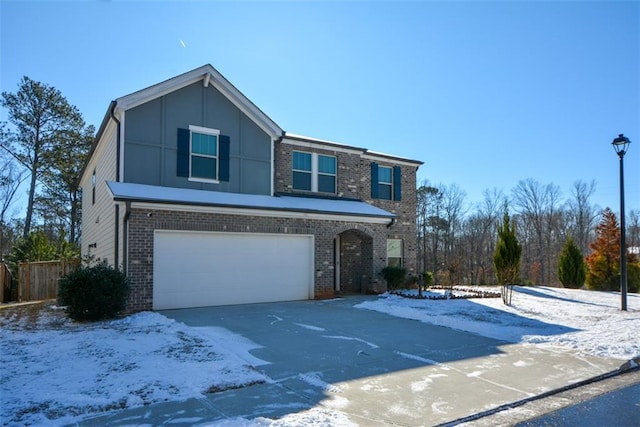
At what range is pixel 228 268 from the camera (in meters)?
12.6

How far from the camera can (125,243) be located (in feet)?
36.3

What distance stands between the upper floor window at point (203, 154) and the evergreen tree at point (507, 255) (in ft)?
29.8

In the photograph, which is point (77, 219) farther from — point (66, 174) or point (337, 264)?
point (337, 264)

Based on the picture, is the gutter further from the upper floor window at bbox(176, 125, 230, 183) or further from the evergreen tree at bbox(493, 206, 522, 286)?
the evergreen tree at bbox(493, 206, 522, 286)

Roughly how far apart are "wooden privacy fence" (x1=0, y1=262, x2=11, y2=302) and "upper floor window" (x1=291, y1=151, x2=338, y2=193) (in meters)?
12.7

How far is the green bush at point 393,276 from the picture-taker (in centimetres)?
1616

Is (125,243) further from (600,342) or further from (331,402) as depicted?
(600,342)

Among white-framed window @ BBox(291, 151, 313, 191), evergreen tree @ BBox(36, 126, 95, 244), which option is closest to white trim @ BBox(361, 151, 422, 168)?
white-framed window @ BBox(291, 151, 313, 191)

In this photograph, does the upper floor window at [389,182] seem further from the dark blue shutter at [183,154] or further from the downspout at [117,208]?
the downspout at [117,208]

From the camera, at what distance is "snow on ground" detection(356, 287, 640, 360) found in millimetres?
8370

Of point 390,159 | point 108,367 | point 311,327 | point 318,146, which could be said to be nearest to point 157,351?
point 108,367

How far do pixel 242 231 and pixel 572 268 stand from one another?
1639cm

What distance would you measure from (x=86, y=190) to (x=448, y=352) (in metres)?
18.8

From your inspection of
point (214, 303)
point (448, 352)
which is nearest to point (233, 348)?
point (448, 352)
